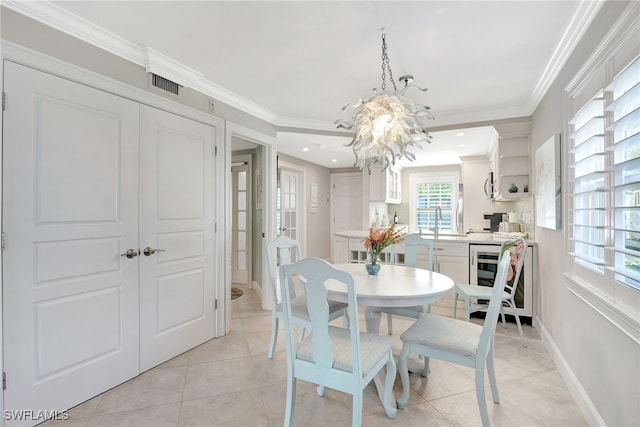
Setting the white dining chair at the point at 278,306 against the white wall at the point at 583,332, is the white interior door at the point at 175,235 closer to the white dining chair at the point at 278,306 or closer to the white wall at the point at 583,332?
the white dining chair at the point at 278,306

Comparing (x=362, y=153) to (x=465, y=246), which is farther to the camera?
(x=465, y=246)

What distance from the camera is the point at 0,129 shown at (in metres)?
1.66

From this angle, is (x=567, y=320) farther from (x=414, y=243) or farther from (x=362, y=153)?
(x=362, y=153)

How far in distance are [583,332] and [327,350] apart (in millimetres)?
1591

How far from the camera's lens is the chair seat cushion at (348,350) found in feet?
5.25

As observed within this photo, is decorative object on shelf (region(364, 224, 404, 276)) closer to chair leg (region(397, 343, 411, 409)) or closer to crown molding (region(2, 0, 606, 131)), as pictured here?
chair leg (region(397, 343, 411, 409))

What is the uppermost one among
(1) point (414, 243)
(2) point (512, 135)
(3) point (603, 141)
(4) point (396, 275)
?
(2) point (512, 135)

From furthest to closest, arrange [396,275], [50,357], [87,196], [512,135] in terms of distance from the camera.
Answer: [512,135], [396,275], [87,196], [50,357]

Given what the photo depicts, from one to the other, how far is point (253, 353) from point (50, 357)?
1374 mm

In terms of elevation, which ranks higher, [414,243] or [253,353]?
[414,243]

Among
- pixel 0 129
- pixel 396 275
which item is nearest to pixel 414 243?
pixel 396 275

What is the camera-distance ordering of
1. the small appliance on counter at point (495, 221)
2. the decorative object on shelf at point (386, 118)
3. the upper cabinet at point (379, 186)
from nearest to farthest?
the decorative object on shelf at point (386, 118) → the small appliance on counter at point (495, 221) → the upper cabinet at point (379, 186)

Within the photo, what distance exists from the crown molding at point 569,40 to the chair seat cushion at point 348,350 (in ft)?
7.05

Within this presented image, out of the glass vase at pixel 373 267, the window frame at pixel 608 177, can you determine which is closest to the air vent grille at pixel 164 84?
the glass vase at pixel 373 267
